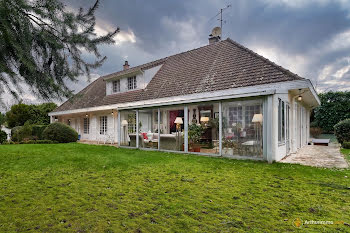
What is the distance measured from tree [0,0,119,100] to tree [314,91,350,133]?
24503 mm

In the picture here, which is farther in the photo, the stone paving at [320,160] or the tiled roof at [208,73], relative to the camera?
the tiled roof at [208,73]

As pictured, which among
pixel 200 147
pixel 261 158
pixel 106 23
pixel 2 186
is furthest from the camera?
pixel 200 147

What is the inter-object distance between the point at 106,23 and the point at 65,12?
775 millimetres

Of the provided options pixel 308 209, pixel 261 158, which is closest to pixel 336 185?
pixel 308 209

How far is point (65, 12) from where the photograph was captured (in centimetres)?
301

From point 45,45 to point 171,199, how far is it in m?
3.42

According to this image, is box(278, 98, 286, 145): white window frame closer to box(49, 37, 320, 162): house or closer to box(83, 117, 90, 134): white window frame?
box(49, 37, 320, 162): house

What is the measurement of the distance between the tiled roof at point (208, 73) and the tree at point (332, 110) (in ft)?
50.1

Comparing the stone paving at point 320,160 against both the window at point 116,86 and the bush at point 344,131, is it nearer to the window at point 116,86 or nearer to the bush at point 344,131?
the bush at point 344,131

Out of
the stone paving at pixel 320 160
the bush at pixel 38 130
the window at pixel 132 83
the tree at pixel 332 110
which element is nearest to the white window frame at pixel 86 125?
the bush at pixel 38 130

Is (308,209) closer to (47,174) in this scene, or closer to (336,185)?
(336,185)

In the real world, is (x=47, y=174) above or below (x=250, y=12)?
below

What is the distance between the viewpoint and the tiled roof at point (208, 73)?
9.58 meters

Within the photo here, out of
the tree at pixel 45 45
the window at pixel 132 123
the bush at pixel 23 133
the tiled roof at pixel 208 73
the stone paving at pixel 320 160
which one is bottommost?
the stone paving at pixel 320 160
